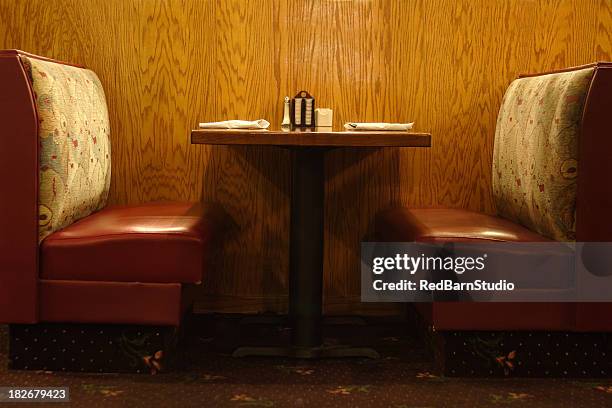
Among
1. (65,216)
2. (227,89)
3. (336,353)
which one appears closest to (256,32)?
(227,89)

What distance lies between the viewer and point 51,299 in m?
2.32

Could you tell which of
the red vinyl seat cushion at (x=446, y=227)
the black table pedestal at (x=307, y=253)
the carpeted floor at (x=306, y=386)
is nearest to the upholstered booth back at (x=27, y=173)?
the carpeted floor at (x=306, y=386)

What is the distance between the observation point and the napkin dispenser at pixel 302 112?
10.1 ft

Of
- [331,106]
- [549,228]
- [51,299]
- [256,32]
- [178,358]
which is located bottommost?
[178,358]

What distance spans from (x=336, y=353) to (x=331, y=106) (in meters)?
1.15

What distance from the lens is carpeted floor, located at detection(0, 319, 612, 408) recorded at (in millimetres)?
2129

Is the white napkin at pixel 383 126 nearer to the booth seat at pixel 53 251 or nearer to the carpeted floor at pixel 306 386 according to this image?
the booth seat at pixel 53 251

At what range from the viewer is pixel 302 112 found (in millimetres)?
3088

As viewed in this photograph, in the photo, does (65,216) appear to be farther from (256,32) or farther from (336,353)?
(256,32)

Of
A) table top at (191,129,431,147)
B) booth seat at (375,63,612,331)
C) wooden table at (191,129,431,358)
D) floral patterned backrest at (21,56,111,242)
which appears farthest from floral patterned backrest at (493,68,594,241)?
floral patterned backrest at (21,56,111,242)

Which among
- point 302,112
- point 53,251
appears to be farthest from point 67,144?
point 302,112

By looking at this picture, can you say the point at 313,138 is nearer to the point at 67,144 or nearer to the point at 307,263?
the point at 307,263

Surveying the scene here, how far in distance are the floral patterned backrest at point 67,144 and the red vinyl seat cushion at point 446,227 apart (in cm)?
113

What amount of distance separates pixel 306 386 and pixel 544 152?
107cm
